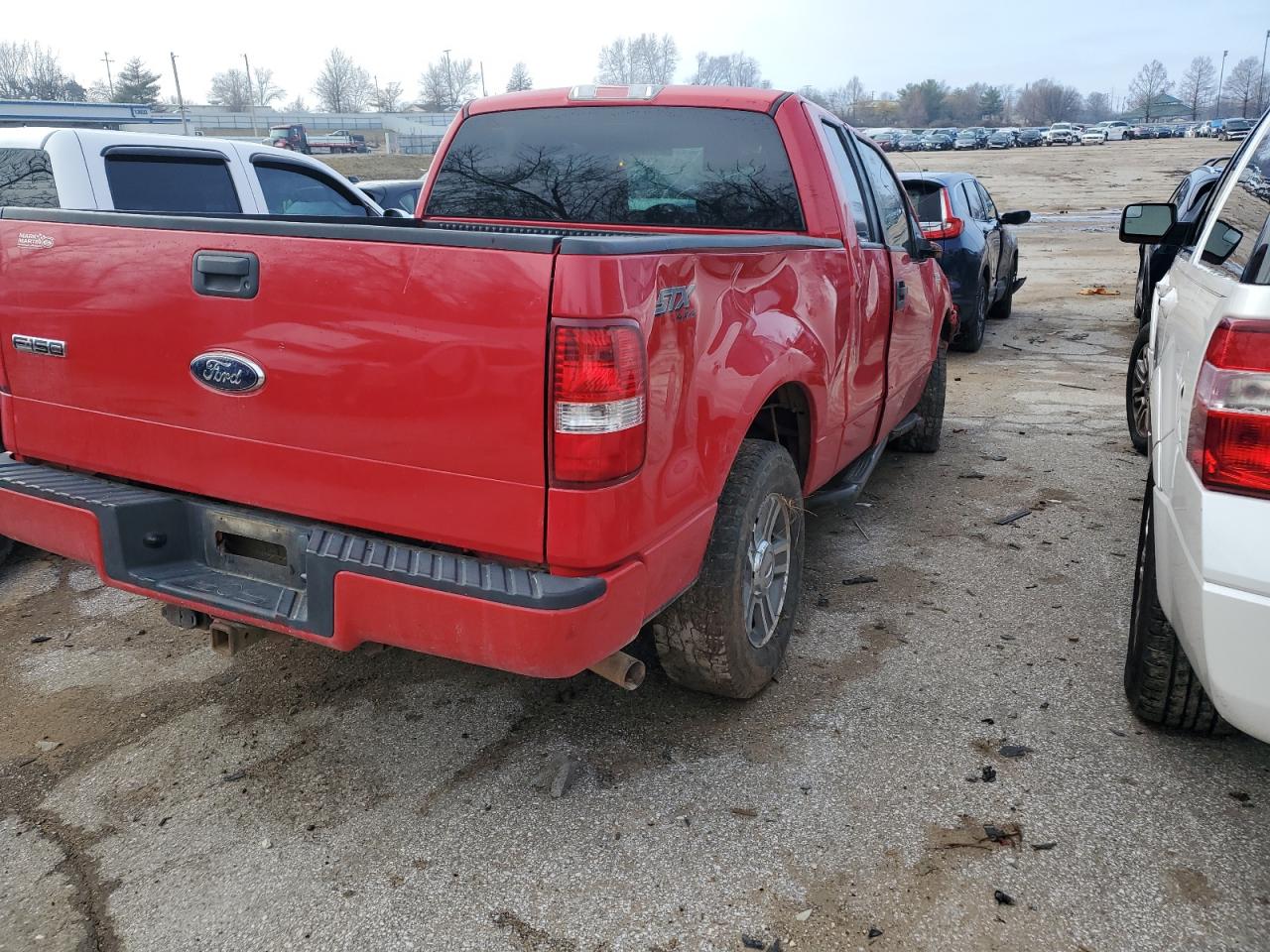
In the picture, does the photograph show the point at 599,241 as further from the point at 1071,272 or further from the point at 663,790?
the point at 1071,272

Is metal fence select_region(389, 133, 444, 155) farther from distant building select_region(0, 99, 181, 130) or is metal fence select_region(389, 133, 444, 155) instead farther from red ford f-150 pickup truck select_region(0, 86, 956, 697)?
red ford f-150 pickup truck select_region(0, 86, 956, 697)

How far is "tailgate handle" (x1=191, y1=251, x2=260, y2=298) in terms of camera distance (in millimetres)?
2482

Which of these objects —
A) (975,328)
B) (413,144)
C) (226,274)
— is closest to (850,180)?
(226,274)

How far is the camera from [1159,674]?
3.00 meters

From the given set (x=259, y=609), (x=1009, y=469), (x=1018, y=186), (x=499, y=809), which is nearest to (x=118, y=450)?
(x=259, y=609)

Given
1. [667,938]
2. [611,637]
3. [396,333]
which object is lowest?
[667,938]

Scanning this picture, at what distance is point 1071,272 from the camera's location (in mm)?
16125

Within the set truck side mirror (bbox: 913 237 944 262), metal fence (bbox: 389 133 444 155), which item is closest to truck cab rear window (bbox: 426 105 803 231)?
truck side mirror (bbox: 913 237 944 262)

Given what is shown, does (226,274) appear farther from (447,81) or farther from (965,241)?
(447,81)

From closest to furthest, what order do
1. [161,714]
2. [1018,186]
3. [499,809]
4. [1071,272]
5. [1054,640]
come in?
[499,809]
[161,714]
[1054,640]
[1071,272]
[1018,186]

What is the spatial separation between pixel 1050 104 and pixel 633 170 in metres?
168

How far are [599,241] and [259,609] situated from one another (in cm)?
129

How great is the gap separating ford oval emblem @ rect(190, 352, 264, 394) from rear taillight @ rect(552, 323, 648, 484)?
0.85 meters

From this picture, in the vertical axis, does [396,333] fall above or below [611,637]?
above
